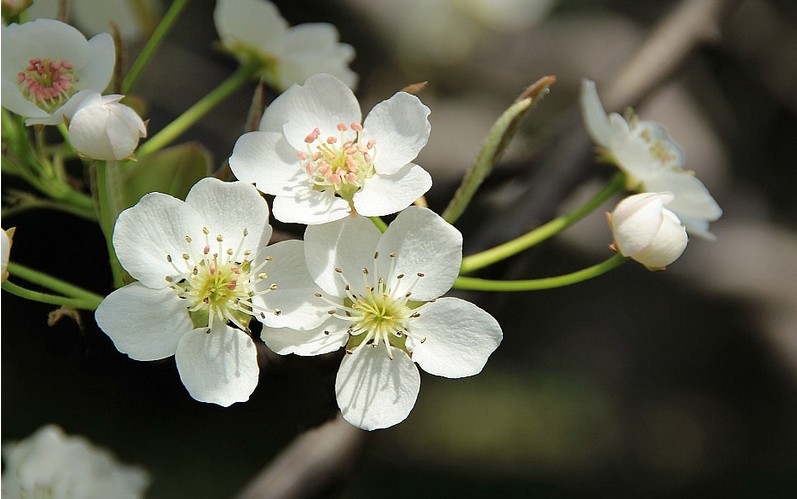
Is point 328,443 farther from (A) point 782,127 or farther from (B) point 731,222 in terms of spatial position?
(A) point 782,127

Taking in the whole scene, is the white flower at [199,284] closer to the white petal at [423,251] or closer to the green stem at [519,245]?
the white petal at [423,251]

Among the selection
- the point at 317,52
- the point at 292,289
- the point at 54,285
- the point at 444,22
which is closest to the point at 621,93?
the point at 317,52

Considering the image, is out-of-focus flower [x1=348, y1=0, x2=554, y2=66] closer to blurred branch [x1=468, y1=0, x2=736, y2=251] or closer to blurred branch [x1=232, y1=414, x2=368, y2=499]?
blurred branch [x1=468, y1=0, x2=736, y2=251]

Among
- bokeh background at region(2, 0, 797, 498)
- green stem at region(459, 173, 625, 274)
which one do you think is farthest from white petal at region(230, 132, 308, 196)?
bokeh background at region(2, 0, 797, 498)

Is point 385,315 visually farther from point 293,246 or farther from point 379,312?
point 293,246

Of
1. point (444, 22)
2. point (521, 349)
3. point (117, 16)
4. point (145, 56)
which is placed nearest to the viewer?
point (145, 56)
